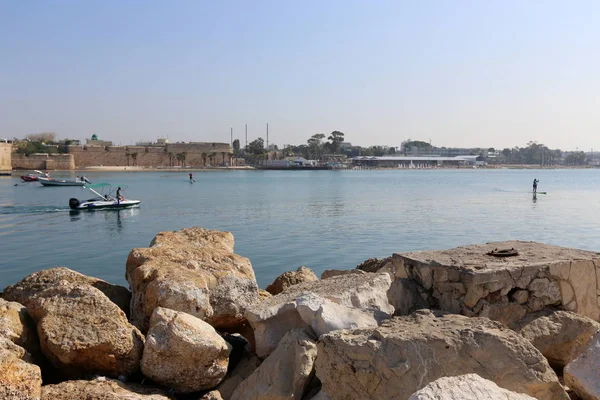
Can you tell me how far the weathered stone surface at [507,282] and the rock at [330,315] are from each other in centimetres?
69

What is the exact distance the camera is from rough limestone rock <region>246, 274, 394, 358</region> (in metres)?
4.80

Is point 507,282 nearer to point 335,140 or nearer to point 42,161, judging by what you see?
point 42,161

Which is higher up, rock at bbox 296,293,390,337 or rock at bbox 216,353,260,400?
rock at bbox 296,293,390,337

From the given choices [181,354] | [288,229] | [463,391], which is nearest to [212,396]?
[181,354]

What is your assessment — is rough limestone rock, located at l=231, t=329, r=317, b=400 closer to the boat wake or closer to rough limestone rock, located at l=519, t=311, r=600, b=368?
rough limestone rock, located at l=519, t=311, r=600, b=368

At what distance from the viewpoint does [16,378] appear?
12.1 ft

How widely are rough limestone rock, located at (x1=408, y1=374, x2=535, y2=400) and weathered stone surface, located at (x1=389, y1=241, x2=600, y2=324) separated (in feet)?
5.62

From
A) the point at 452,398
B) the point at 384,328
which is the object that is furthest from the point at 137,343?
the point at 452,398

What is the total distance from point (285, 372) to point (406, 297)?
4.88 ft

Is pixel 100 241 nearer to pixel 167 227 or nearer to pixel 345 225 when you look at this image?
pixel 167 227

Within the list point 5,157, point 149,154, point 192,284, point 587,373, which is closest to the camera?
point 587,373

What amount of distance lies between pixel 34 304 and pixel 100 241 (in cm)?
1621

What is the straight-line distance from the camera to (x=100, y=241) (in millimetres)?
20234

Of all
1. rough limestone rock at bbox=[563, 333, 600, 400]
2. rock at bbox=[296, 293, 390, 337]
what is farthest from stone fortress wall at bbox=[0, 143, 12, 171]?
rough limestone rock at bbox=[563, 333, 600, 400]
